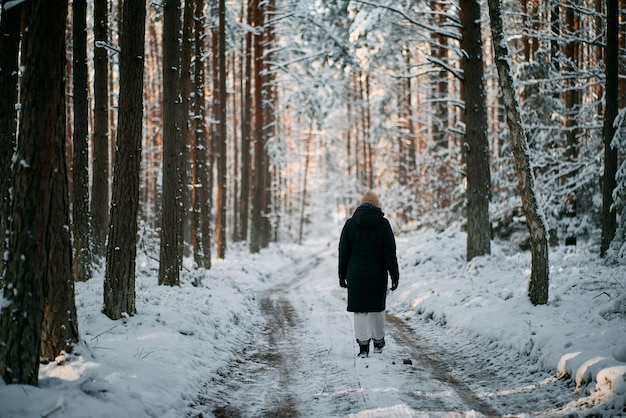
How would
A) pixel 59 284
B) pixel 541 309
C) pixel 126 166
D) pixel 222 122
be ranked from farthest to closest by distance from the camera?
pixel 222 122 → pixel 541 309 → pixel 126 166 → pixel 59 284

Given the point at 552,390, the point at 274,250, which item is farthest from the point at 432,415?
the point at 274,250

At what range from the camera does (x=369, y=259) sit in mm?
7246

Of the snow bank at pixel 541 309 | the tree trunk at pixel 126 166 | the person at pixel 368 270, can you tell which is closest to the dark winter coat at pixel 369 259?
the person at pixel 368 270

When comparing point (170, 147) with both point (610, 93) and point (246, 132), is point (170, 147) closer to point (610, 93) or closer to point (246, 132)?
point (610, 93)

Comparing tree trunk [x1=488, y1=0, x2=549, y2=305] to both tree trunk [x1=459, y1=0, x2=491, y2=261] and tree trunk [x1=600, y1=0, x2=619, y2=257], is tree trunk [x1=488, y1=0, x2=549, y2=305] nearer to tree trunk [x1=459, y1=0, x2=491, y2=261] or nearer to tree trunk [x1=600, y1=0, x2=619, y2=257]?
tree trunk [x1=600, y1=0, x2=619, y2=257]

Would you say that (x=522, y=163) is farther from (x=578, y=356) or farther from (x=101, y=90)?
(x=101, y=90)

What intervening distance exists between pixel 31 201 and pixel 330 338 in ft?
18.2

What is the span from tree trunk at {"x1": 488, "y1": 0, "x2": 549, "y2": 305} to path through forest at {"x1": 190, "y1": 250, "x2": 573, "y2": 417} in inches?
72.2

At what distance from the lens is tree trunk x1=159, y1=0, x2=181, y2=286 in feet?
35.0

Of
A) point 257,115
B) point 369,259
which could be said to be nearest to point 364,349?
point 369,259

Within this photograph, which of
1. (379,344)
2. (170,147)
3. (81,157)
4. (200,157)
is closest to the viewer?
(379,344)

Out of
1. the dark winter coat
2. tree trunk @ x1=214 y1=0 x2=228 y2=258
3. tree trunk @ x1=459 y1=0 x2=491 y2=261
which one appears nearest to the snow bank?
tree trunk @ x1=459 y1=0 x2=491 y2=261

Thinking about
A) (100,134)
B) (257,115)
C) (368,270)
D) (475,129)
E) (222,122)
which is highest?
(257,115)

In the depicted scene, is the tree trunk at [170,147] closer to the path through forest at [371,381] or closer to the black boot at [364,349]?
the path through forest at [371,381]
